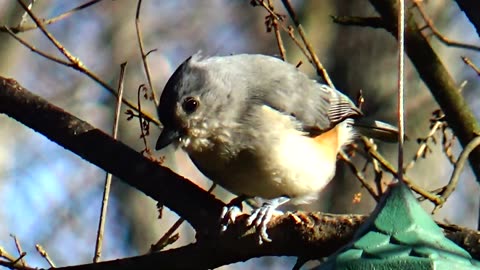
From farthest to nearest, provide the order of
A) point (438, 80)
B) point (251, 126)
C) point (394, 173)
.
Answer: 1. point (251, 126)
2. point (438, 80)
3. point (394, 173)

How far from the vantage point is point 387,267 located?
8.93ft

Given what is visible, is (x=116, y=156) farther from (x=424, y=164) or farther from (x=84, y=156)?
(x=424, y=164)

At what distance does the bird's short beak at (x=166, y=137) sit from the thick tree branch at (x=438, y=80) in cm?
112

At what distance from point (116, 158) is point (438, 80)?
5.39 ft

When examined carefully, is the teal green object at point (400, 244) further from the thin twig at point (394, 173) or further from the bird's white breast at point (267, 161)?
the bird's white breast at point (267, 161)

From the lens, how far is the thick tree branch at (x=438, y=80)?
460 centimetres

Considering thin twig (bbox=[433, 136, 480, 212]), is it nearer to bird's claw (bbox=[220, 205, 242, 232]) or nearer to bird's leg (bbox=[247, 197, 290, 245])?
bird's leg (bbox=[247, 197, 290, 245])

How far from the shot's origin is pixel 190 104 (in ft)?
15.5

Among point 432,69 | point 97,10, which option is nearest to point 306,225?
point 432,69

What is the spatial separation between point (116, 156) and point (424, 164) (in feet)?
13.9

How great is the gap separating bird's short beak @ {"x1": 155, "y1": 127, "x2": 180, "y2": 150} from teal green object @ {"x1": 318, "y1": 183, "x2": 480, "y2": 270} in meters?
1.79

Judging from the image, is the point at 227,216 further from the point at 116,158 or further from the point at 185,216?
the point at 116,158

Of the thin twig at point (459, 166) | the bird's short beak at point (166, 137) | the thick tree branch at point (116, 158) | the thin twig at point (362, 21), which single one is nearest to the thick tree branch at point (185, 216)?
the thick tree branch at point (116, 158)

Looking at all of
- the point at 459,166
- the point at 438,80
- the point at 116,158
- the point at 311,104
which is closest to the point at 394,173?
the point at 459,166
